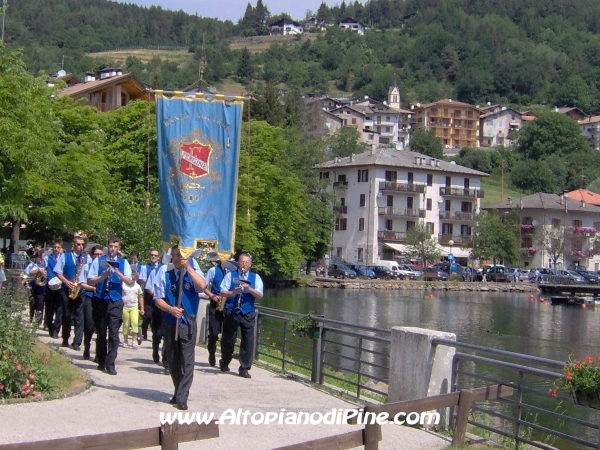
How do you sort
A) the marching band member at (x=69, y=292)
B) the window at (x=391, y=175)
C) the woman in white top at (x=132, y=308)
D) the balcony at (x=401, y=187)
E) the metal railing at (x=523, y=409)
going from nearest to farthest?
1. the metal railing at (x=523, y=409)
2. the marching band member at (x=69, y=292)
3. the woman in white top at (x=132, y=308)
4. the balcony at (x=401, y=187)
5. the window at (x=391, y=175)

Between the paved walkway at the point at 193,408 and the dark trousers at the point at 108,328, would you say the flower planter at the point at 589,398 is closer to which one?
the paved walkway at the point at 193,408

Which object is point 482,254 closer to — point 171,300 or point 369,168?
point 369,168

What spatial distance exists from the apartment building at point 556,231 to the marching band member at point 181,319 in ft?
300

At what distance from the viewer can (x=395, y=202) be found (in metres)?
95.4

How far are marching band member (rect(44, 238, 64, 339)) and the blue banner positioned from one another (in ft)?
14.9

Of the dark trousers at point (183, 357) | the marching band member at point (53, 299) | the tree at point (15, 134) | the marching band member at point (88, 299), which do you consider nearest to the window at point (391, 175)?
the tree at point (15, 134)

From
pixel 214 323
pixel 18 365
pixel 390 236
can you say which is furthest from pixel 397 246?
pixel 18 365

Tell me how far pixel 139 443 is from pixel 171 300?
4.79m

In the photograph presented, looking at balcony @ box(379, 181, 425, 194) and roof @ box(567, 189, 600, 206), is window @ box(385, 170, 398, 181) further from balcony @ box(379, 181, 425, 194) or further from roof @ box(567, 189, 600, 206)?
roof @ box(567, 189, 600, 206)

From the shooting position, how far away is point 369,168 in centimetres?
9400

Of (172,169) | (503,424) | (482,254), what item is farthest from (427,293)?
(172,169)

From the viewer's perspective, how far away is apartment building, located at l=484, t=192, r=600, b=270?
9988 centimetres

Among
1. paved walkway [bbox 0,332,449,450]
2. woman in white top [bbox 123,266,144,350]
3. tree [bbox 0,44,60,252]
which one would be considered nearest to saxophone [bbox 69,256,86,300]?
paved walkway [bbox 0,332,449,450]

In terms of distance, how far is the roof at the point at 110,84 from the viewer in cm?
6116
